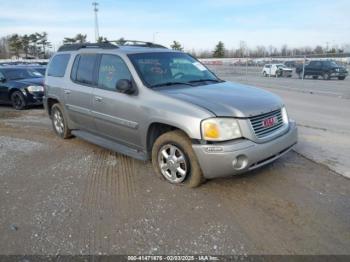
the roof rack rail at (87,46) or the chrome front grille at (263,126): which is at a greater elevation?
the roof rack rail at (87,46)

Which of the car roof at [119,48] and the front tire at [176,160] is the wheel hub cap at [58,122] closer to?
the car roof at [119,48]

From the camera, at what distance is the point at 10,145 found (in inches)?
269

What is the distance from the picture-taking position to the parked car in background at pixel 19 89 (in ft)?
38.6

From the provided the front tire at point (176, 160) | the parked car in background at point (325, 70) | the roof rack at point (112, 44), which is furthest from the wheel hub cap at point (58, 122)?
the parked car in background at point (325, 70)

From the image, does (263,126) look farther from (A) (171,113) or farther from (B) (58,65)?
(B) (58,65)

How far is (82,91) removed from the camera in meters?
5.89

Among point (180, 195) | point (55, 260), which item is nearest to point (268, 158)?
point (180, 195)

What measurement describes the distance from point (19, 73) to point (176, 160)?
10656mm

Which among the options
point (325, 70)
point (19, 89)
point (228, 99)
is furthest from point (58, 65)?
point (325, 70)

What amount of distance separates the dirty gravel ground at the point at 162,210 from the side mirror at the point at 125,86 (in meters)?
1.20

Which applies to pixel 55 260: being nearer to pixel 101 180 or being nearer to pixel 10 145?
pixel 101 180

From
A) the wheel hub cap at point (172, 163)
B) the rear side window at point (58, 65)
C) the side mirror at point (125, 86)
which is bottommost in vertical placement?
the wheel hub cap at point (172, 163)

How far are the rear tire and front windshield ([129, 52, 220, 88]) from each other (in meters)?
7.90

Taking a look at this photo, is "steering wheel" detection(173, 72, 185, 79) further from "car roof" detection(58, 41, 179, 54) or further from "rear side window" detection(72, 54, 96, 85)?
"rear side window" detection(72, 54, 96, 85)
